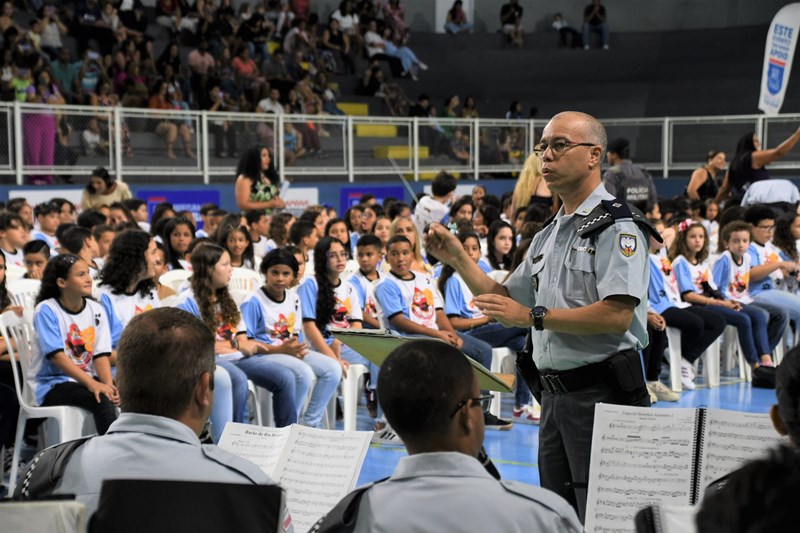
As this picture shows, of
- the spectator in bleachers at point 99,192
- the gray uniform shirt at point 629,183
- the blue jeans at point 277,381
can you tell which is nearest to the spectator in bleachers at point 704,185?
the gray uniform shirt at point 629,183

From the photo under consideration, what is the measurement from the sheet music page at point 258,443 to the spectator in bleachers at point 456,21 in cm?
2108

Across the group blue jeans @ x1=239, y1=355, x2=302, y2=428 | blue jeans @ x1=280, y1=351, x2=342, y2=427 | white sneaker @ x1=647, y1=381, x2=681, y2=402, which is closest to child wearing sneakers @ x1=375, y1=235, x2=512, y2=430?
blue jeans @ x1=280, y1=351, x2=342, y2=427

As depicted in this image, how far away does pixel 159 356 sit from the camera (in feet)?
7.87

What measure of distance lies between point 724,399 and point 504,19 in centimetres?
1699

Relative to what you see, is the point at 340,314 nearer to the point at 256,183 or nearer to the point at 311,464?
the point at 256,183

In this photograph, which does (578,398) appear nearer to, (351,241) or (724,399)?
(724,399)

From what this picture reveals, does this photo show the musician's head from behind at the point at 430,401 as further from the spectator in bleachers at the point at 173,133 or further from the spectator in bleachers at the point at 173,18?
the spectator in bleachers at the point at 173,18

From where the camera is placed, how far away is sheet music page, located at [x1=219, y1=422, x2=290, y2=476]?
3.30 metres

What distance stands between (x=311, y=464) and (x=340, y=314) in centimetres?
420

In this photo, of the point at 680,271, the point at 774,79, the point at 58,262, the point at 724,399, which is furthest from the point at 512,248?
the point at 774,79

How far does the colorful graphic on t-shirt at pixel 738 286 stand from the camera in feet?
30.4

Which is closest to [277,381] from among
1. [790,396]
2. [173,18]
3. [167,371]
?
[167,371]

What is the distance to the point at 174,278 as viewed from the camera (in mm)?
7770

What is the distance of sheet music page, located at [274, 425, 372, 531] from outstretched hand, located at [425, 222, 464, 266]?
71 cm
